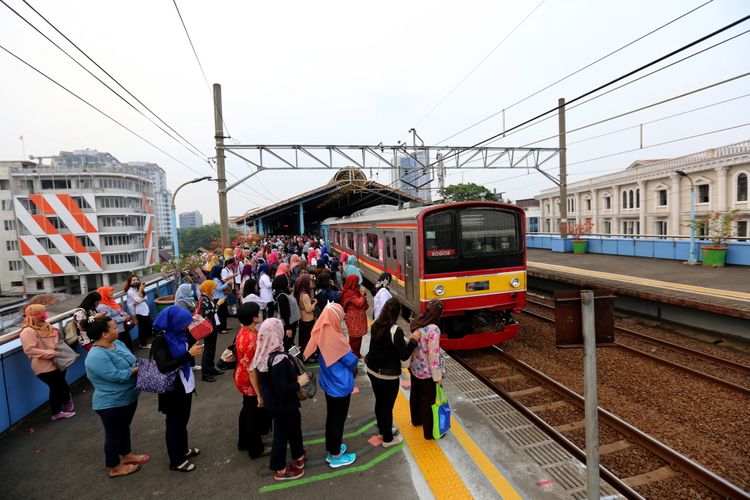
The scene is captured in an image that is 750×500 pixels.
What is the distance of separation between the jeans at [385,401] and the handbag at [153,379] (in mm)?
1854

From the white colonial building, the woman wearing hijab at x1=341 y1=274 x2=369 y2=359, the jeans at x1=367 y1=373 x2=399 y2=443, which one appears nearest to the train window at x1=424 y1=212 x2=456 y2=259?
the woman wearing hijab at x1=341 y1=274 x2=369 y2=359

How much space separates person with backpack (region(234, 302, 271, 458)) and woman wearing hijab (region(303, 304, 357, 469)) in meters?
0.52

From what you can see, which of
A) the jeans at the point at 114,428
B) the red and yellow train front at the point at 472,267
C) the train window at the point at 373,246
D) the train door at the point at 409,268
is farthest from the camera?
the train window at the point at 373,246

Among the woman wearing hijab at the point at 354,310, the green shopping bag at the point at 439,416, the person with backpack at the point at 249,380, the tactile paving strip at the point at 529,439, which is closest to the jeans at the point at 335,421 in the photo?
the person with backpack at the point at 249,380

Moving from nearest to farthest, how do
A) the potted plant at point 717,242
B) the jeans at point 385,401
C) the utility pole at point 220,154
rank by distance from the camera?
the jeans at point 385,401
the potted plant at point 717,242
the utility pole at point 220,154

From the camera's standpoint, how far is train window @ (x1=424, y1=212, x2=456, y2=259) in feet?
22.1

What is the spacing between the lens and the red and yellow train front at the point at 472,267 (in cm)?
671

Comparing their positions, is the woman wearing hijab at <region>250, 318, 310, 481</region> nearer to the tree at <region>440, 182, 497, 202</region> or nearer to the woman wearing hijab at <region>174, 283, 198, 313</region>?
the woman wearing hijab at <region>174, 283, 198, 313</region>

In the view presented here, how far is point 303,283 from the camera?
571 cm

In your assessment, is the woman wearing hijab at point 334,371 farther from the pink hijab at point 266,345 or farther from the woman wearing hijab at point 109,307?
the woman wearing hijab at point 109,307

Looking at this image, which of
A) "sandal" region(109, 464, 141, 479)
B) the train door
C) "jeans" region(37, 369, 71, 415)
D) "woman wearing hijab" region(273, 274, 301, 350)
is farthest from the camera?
the train door

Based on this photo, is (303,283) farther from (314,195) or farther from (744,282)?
(314,195)

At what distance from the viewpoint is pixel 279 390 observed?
3268 millimetres

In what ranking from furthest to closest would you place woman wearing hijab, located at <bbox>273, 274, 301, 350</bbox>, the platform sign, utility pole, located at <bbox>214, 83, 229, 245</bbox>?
utility pole, located at <bbox>214, 83, 229, 245</bbox> → woman wearing hijab, located at <bbox>273, 274, 301, 350</bbox> → the platform sign
